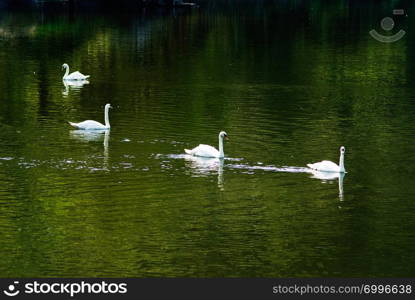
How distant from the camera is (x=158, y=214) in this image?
108 feet

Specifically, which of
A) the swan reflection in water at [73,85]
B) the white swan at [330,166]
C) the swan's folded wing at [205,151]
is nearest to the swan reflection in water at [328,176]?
the white swan at [330,166]

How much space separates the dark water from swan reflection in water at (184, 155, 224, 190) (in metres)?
0.10

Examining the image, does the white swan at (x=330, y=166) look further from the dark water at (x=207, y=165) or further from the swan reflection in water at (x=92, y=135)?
the swan reflection in water at (x=92, y=135)

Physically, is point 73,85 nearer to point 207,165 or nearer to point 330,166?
point 207,165

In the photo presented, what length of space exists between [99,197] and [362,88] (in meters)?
30.9

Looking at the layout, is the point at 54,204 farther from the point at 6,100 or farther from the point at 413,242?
the point at 6,100

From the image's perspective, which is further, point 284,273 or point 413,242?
point 413,242

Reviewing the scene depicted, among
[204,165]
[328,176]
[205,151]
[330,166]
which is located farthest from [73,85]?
[328,176]

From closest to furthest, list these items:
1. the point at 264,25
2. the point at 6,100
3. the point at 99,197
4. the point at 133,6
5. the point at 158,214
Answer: the point at 158,214 < the point at 99,197 < the point at 6,100 < the point at 264,25 < the point at 133,6

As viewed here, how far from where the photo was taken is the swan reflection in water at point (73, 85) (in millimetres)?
61844

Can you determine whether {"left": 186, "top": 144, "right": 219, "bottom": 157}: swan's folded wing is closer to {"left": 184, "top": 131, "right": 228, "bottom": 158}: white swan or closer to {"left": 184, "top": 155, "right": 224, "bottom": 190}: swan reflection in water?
{"left": 184, "top": 131, "right": 228, "bottom": 158}: white swan

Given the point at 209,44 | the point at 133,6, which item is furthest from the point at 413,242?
the point at 133,6

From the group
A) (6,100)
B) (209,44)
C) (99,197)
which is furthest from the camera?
(209,44)

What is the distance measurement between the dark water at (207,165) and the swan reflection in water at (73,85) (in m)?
0.55
